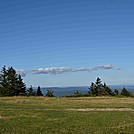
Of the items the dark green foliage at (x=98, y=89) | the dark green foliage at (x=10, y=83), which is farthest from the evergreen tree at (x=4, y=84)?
the dark green foliage at (x=98, y=89)

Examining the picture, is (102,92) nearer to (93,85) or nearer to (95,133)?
(93,85)

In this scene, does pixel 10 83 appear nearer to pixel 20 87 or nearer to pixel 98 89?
pixel 20 87

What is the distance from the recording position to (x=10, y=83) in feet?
374

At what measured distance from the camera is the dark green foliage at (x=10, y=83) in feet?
368

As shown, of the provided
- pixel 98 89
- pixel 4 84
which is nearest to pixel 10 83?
pixel 4 84

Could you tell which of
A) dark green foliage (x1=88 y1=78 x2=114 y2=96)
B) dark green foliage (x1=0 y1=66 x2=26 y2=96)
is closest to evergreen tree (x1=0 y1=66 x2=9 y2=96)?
dark green foliage (x1=0 y1=66 x2=26 y2=96)

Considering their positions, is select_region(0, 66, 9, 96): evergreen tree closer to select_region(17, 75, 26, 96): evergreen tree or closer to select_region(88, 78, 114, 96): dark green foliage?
select_region(17, 75, 26, 96): evergreen tree

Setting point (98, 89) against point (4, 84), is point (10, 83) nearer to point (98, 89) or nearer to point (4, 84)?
point (4, 84)

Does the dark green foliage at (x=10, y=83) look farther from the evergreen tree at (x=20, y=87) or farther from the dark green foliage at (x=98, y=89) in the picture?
the dark green foliage at (x=98, y=89)

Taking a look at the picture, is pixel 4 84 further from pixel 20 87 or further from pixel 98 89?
pixel 98 89

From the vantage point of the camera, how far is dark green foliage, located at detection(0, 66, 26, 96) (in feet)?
368

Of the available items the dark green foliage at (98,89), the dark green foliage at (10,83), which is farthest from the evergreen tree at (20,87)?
the dark green foliage at (98,89)

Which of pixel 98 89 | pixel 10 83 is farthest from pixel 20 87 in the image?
pixel 98 89

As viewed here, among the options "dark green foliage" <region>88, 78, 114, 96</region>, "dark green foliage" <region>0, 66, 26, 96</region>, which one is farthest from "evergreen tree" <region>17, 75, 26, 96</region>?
"dark green foliage" <region>88, 78, 114, 96</region>
